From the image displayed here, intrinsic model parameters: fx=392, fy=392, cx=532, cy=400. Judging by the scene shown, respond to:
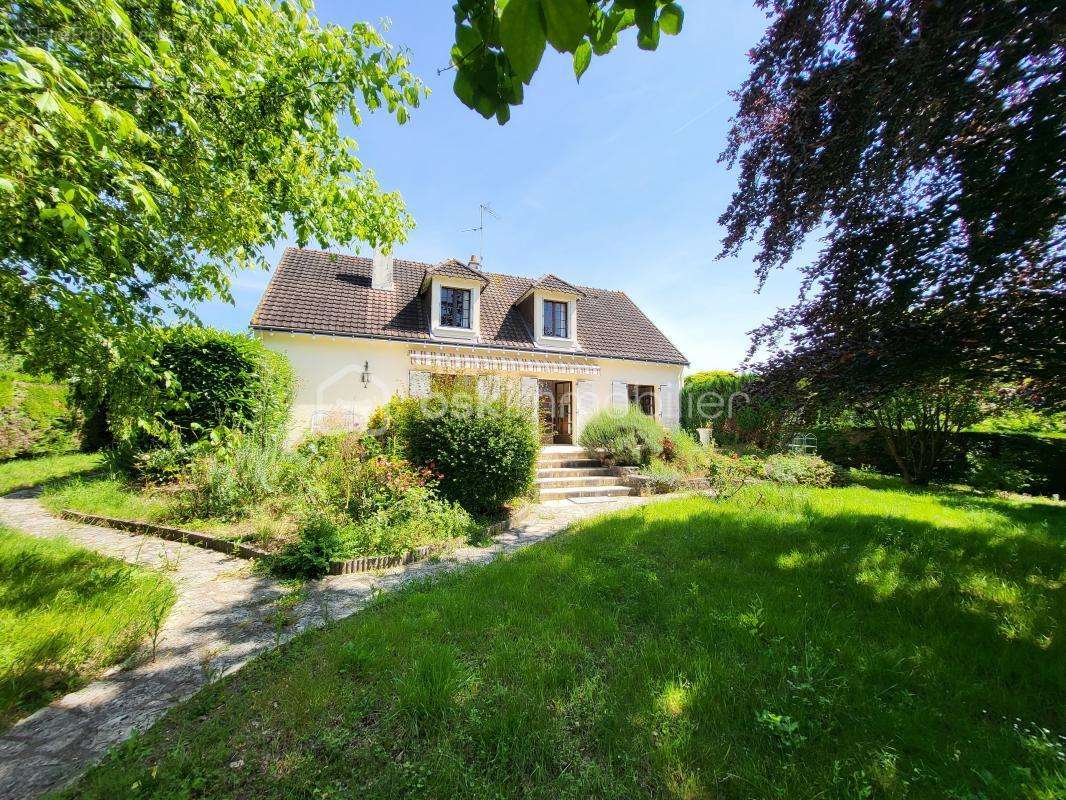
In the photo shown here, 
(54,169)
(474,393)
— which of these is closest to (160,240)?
(54,169)

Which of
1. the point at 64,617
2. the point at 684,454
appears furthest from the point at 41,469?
the point at 684,454

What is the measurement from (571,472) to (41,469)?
→ 1829 cm

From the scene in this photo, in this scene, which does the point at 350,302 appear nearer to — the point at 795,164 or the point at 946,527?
the point at 795,164

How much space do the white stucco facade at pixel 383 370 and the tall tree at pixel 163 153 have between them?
26.8 ft

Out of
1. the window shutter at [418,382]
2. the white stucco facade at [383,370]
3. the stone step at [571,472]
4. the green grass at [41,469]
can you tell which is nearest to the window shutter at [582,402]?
the white stucco facade at [383,370]

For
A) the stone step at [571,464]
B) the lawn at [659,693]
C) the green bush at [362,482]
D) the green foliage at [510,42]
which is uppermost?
the green foliage at [510,42]

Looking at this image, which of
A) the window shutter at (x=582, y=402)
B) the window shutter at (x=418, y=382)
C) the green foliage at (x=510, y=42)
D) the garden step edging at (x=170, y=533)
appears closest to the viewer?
the green foliage at (x=510, y=42)

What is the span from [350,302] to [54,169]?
48.9ft

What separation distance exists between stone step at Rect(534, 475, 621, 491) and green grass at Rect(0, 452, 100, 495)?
1432 cm

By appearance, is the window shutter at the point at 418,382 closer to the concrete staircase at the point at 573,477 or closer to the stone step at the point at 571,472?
the concrete staircase at the point at 573,477

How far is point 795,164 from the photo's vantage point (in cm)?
516

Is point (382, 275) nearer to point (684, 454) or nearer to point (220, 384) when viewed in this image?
point (220, 384)

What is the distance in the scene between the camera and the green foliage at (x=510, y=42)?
1.47 metres

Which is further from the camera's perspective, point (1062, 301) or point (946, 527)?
point (946, 527)
